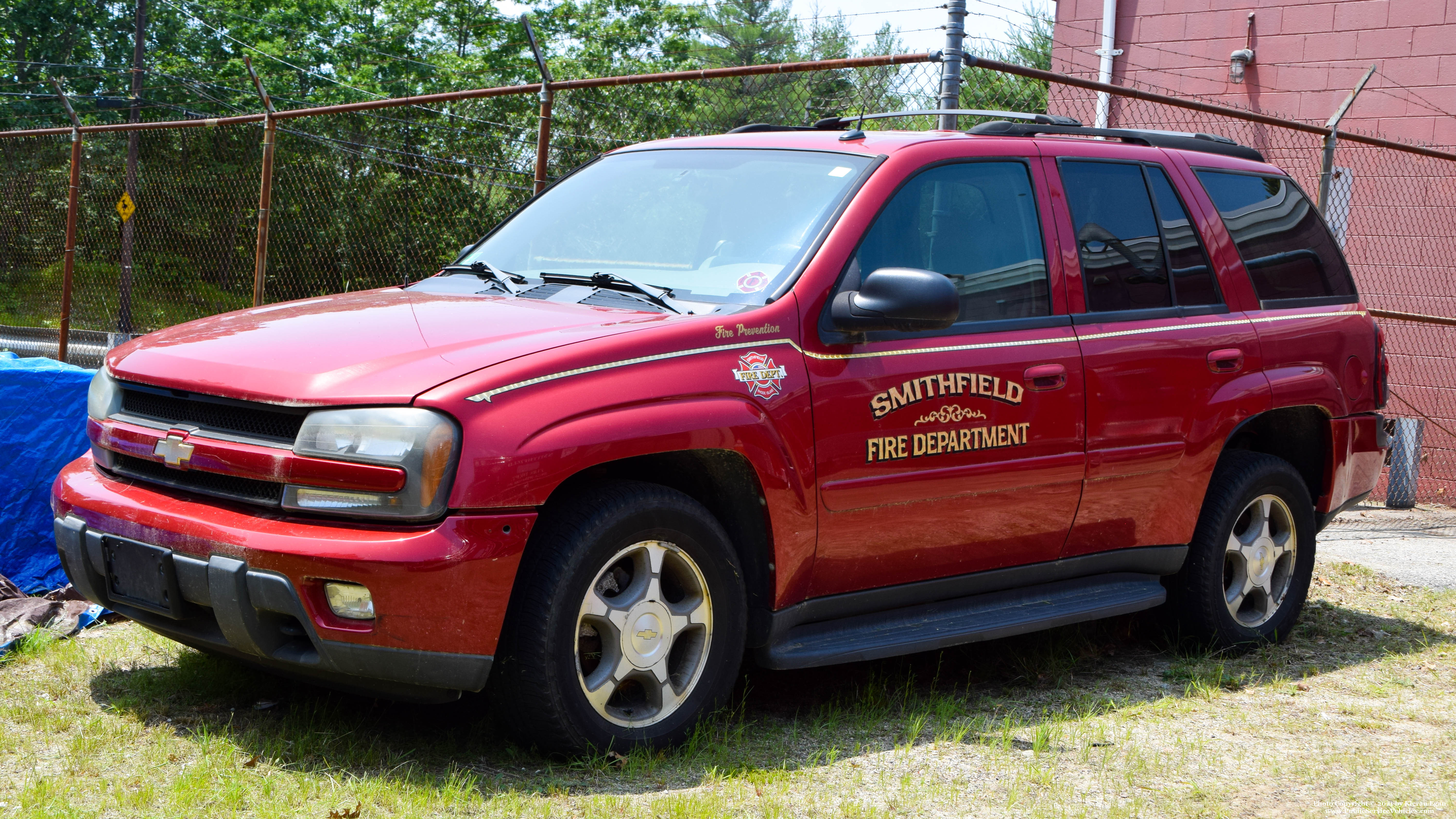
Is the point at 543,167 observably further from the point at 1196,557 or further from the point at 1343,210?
the point at 1343,210

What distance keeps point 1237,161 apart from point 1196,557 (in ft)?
5.43

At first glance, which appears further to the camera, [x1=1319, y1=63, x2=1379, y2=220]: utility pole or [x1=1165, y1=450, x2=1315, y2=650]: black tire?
[x1=1319, y1=63, x2=1379, y2=220]: utility pole

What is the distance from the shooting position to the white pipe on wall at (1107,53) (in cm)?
1346

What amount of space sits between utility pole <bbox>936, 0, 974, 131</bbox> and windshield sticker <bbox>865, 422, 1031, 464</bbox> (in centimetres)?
257

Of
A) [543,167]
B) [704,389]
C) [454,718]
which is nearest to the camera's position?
[704,389]

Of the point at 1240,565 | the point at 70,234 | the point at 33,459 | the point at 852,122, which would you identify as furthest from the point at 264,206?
the point at 1240,565

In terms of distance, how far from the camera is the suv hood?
3324 millimetres

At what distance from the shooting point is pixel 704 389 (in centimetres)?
367

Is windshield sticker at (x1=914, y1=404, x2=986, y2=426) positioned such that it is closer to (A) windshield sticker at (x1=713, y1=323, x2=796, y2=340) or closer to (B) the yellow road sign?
(A) windshield sticker at (x1=713, y1=323, x2=796, y2=340)

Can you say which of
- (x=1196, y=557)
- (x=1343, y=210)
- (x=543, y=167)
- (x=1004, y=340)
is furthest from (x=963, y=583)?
(x=1343, y=210)

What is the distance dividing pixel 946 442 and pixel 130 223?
1571 cm

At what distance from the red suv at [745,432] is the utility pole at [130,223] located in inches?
371

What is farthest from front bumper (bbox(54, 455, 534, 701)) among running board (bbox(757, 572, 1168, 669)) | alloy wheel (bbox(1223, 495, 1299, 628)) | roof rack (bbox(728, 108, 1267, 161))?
alloy wheel (bbox(1223, 495, 1299, 628))

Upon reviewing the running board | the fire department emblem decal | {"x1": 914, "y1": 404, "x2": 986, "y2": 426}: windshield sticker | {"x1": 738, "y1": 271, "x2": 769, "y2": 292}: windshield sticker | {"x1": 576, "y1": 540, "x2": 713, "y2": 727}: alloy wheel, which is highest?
{"x1": 738, "y1": 271, "x2": 769, "y2": 292}: windshield sticker
